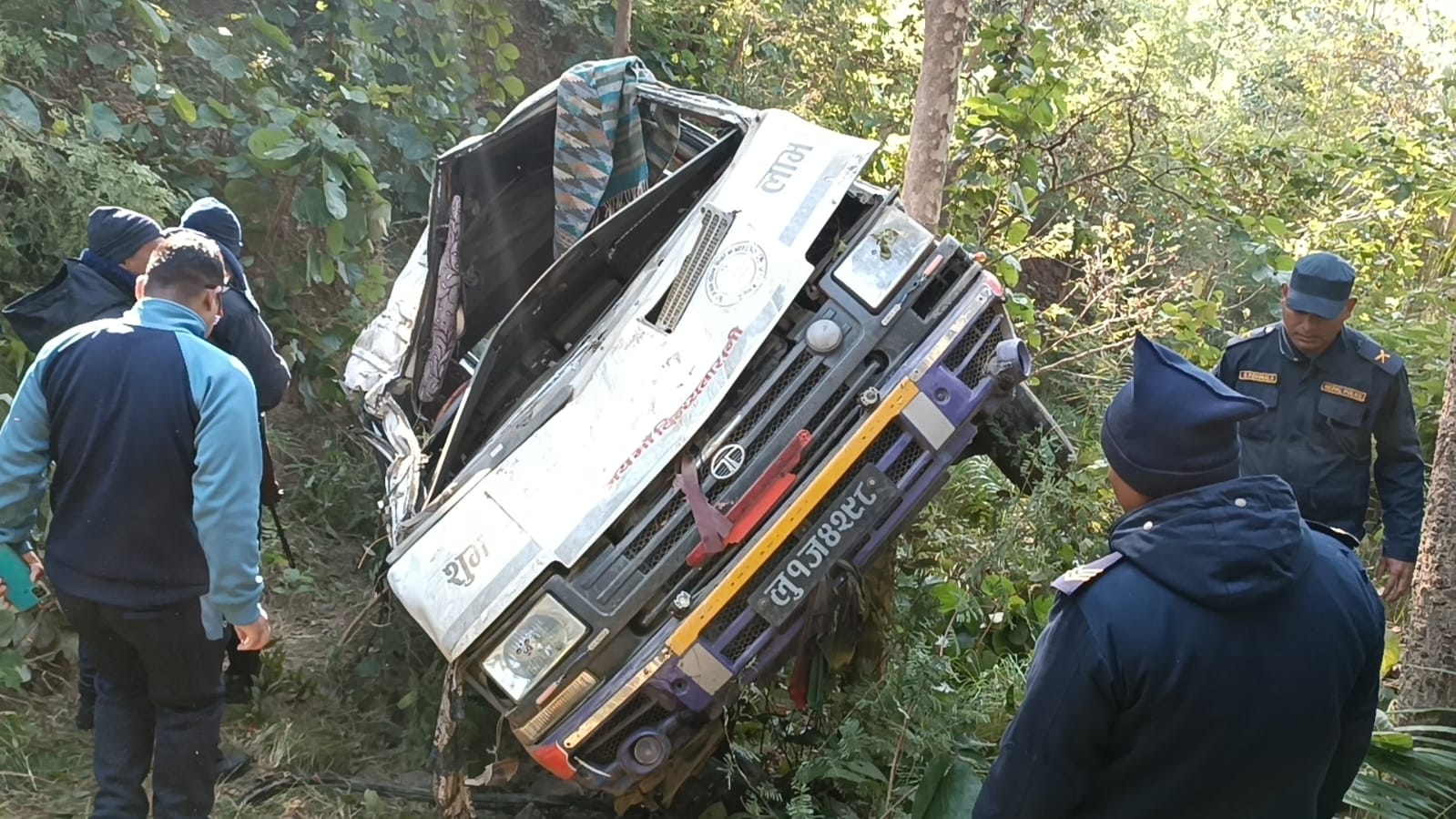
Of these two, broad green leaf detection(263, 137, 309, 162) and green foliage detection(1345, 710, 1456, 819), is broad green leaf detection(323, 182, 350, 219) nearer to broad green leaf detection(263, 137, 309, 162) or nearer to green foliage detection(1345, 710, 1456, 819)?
broad green leaf detection(263, 137, 309, 162)

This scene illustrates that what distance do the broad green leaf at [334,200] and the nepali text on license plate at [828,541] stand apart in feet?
12.0

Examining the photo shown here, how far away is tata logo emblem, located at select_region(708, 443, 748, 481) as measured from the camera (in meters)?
3.00

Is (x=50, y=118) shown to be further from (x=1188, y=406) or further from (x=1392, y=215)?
(x=1392, y=215)

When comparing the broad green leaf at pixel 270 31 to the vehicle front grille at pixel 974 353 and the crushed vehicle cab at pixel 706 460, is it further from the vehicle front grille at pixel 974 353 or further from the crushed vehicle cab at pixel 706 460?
the vehicle front grille at pixel 974 353

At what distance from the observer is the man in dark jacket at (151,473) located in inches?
112

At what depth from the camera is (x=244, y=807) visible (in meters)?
Answer: 3.49

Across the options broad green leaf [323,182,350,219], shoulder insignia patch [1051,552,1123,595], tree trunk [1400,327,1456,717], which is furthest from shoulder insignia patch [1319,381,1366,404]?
broad green leaf [323,182,350,219]

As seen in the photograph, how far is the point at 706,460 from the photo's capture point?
3029mm

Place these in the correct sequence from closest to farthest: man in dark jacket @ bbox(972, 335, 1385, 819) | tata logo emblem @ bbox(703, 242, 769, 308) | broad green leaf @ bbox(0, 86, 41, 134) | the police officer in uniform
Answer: man in dark jacket @ bbox(972, 335, 1385, 819)
tata logo emblem @ bbox(703, 242, 769, 308)
the police officer in uniform
broad green leaf @ bbox(0, 86, 41, 134)

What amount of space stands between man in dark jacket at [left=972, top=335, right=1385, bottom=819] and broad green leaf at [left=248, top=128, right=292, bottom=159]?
4.98m

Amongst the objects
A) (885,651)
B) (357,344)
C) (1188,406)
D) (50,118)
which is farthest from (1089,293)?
(50,118)

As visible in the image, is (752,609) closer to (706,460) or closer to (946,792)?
(706,460)

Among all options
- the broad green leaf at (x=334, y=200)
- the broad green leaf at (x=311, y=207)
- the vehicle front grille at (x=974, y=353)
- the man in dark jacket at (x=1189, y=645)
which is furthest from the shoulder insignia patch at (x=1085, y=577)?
the broad green leaf at (x=311, y=207)

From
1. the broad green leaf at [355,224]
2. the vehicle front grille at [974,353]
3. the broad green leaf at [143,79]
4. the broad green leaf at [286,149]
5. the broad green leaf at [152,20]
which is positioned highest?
the vehicle front grille at [974,353]
